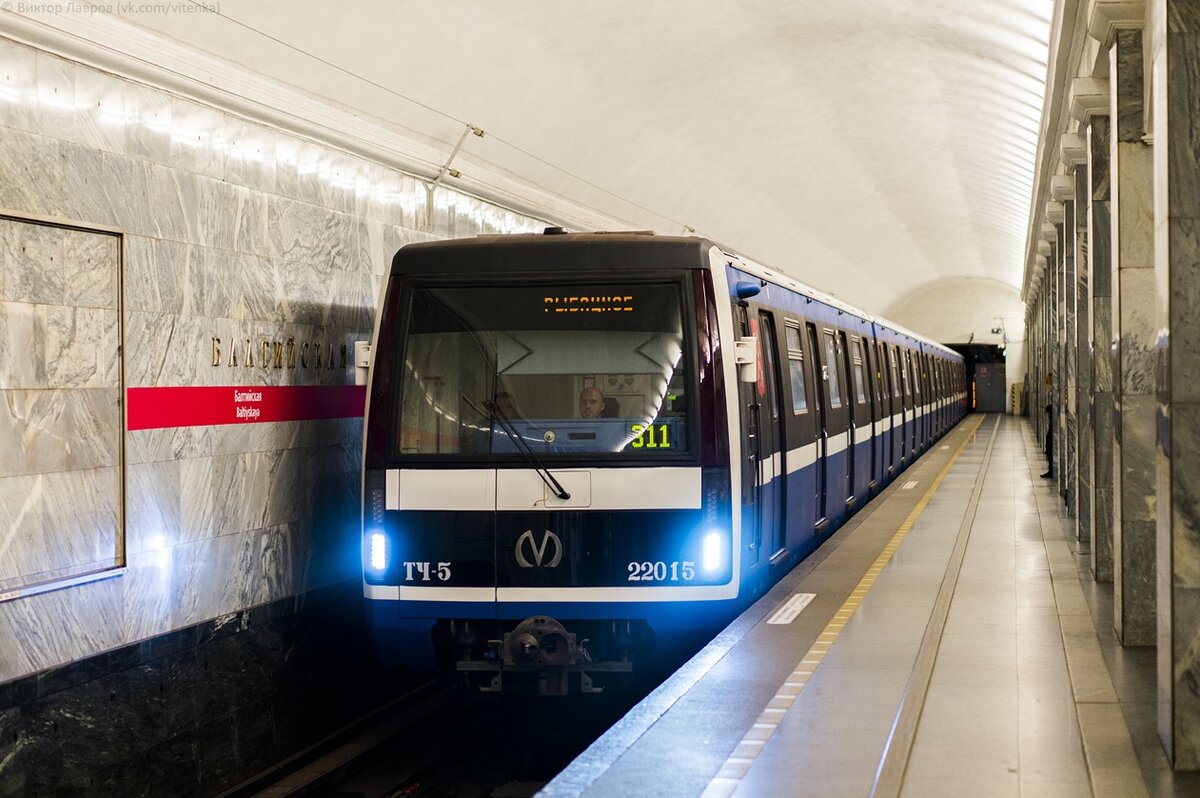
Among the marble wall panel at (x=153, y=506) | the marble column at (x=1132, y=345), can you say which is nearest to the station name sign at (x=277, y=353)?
the marble wall panel at (x=153, y=506)

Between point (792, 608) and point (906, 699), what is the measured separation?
2.58 metres

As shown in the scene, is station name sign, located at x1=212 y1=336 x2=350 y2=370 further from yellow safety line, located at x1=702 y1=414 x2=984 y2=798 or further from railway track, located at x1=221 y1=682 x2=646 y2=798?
yellow safety line, located at x1=702 y1=414 x2=984 y2=798

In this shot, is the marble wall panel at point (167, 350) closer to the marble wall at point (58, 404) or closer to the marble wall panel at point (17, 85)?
the marble wall at point (58, 404)

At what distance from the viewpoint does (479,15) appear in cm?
1181

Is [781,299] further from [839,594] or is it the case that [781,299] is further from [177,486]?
[177,486]

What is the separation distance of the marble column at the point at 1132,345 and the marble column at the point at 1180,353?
8.31 ft

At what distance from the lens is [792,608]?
352 inches

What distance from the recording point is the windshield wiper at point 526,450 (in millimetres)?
7832

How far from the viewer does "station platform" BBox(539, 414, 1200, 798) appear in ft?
17.0

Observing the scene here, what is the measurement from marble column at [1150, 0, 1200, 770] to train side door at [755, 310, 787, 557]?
11.9ft

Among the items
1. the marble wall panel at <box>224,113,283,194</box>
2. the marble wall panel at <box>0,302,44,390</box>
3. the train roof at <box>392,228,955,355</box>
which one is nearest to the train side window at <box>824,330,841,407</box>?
the train roof at <box>392,228,955,355</box>

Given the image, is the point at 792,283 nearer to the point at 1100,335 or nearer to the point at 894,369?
the point at 1100,335

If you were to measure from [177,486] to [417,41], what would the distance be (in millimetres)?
4621

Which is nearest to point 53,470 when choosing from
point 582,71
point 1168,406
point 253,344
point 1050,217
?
point 253,344
